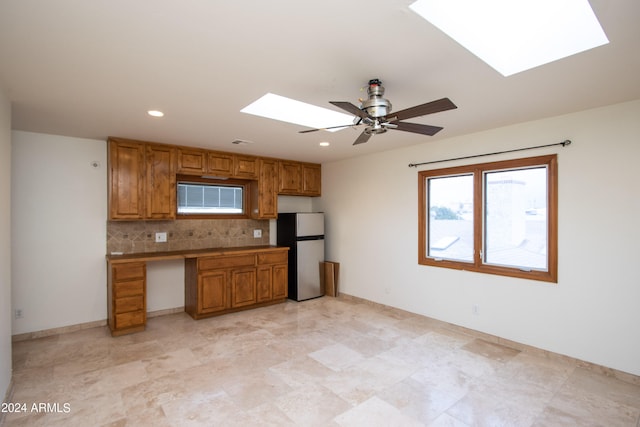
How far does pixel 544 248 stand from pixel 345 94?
8.67ft

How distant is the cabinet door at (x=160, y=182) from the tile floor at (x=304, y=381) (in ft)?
5.08

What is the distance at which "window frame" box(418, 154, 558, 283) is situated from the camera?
3.25 metres

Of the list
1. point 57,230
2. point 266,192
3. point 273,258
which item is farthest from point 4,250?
point 266,192

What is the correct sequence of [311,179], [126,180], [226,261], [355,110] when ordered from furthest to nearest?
[311,179] < [226,261] < [126,180] < [355,110]

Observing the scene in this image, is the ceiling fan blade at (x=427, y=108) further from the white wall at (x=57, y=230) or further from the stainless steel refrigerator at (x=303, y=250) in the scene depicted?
the white wall at (x=57, y=230)

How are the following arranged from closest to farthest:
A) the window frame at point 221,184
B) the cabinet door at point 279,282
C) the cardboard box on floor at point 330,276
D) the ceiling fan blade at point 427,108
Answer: the ceiling fan blade at point 427,108 < the window frame at point 221,184 < the cabinet door at point 279,282 < the cardboard box on floor at point 330,276

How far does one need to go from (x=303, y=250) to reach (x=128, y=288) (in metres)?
2.59

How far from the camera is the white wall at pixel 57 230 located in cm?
376

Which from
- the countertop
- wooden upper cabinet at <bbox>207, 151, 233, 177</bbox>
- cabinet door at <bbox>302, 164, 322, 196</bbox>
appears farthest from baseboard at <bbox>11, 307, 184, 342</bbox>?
cabinet door at <bbox>302, 164, 322, 196</bbox>

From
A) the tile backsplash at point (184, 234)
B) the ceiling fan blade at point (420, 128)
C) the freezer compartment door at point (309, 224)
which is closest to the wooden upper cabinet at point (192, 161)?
the tile backsplash at point (184, 234)

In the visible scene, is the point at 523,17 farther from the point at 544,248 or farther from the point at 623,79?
the point at 544,248

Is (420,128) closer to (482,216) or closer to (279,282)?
(482,216)

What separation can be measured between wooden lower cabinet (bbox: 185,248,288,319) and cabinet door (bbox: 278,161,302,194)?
107 cm

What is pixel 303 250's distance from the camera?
546cm
